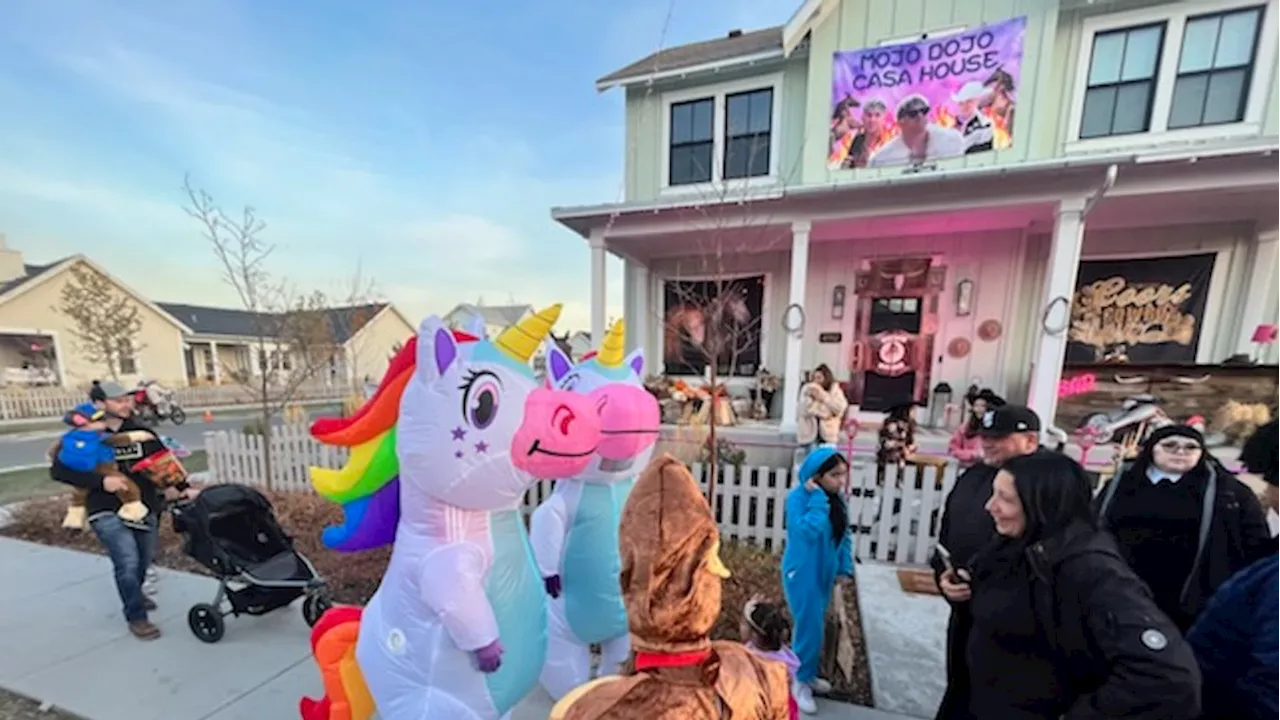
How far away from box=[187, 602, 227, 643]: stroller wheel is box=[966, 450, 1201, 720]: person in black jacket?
172 inches

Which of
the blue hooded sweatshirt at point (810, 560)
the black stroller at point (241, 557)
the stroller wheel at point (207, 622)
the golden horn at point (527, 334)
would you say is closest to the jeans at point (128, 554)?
the black stroller at point (241, 557)

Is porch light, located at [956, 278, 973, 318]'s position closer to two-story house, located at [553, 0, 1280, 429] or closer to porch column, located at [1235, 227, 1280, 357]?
two-story house, located at [553, 0, 1280, 429]

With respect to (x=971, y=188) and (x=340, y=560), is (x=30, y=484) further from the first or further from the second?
(x=971, y=188)

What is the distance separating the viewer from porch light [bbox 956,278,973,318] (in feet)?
24.5

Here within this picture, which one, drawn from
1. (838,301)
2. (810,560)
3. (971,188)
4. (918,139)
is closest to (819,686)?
(810,560)

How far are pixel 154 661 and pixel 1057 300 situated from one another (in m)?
9.06

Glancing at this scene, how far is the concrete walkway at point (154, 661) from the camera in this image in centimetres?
261

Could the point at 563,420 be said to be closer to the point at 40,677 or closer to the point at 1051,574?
the point at 1051,574

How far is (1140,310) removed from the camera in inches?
274

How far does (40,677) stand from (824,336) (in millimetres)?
Result: 9078

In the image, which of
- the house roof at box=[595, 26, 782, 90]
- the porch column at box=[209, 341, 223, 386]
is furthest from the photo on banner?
the porch column at box=[209, 341, 223, 386]

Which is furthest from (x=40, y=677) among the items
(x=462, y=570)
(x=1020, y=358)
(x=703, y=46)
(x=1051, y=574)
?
(x=703, y=46)

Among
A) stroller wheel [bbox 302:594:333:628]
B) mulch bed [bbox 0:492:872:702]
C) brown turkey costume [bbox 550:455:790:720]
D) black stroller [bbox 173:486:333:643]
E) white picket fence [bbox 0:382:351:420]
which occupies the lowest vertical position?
white picket fence [bbox 0:382:351:420]

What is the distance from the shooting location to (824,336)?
8.21 meters
